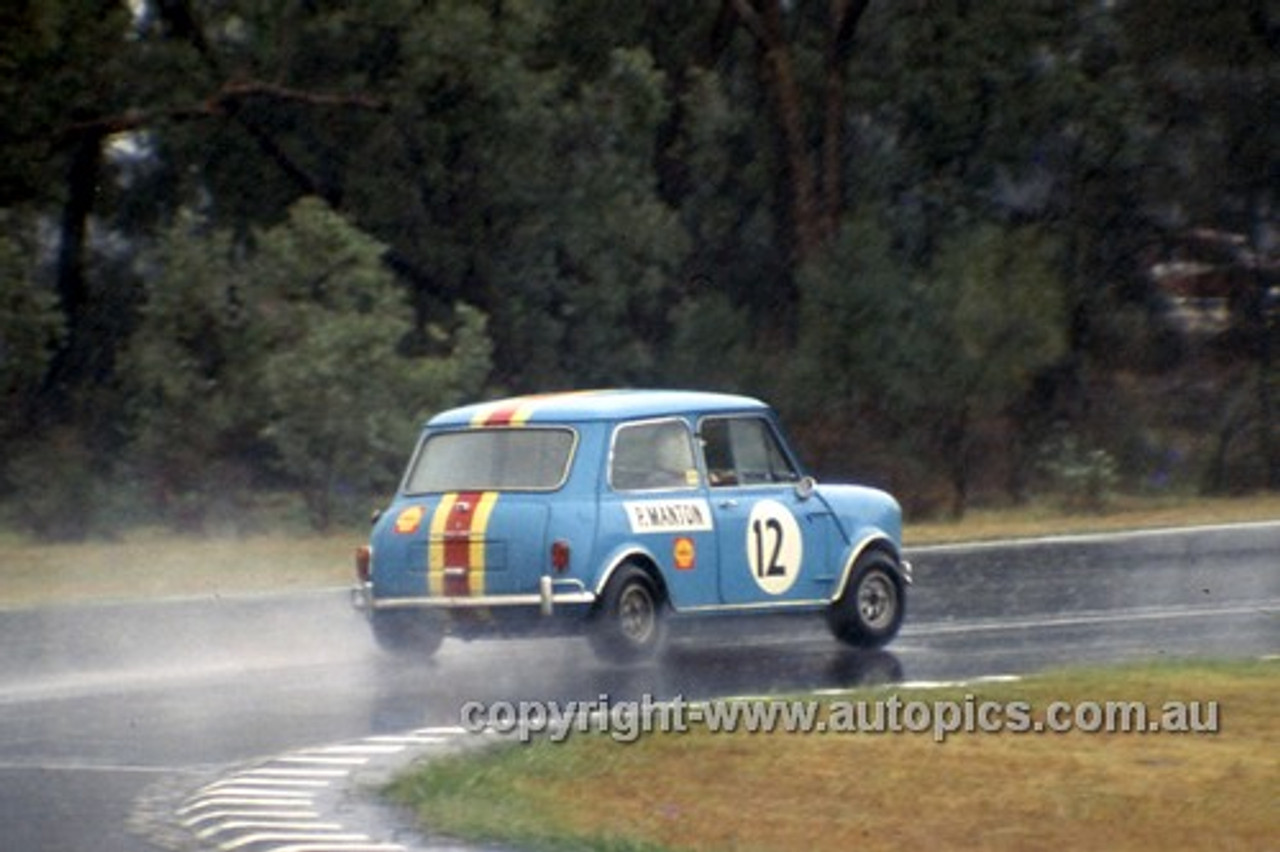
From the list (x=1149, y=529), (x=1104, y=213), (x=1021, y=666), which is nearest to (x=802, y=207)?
(x=1104, y=213)

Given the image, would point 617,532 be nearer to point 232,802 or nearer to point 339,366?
point 232,802

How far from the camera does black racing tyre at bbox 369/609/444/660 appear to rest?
60.2 feet

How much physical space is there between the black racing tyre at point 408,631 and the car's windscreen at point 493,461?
0.89m

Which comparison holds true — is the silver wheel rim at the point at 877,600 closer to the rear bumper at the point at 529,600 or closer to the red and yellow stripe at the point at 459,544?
the rear bumper at the point at 529,600

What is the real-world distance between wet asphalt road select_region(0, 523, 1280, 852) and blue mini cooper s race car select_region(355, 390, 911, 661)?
1.23 feet

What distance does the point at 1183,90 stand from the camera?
47125 mm

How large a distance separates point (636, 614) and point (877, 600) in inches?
89.2

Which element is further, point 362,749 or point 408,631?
point 408,631

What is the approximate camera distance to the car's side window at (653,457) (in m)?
18.7

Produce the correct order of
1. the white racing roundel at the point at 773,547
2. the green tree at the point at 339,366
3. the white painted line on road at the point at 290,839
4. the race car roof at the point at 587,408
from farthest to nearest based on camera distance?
the green tree at the point at 339,366, the white racing roundel at the point at 773,547, the race car roof at the point at 587,408, the white painted line on road at the point at 290,839

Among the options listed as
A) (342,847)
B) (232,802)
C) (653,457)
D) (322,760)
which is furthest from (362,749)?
(653,457)

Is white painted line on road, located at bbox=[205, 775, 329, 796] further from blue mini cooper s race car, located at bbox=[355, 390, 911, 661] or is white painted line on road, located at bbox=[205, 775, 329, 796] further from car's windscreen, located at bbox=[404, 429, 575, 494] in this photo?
car's windscreen, located at bbox=[404, 429, 575, 494]

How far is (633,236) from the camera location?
1609 inches

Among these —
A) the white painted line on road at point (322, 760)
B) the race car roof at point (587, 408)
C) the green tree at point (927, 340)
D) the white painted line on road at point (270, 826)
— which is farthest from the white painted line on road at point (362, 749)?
the green tree at point (927, 340)
